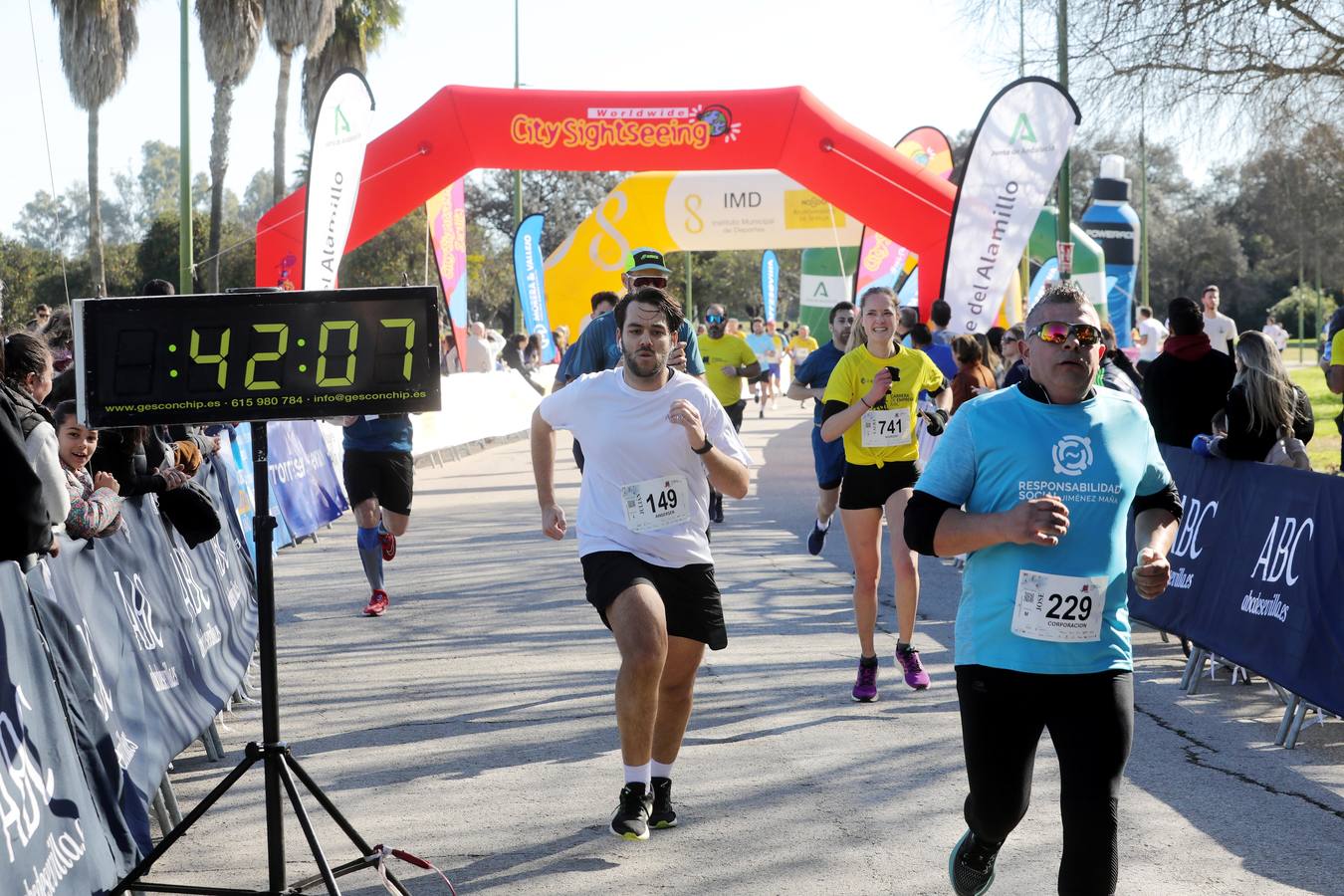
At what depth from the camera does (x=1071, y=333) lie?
412 centimetres

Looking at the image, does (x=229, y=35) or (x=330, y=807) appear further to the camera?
(x=229, y=35)

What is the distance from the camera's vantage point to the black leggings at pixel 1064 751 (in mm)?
3965

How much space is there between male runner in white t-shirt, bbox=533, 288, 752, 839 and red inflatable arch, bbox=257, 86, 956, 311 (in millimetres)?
13094

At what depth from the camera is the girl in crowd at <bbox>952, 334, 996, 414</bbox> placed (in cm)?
1198

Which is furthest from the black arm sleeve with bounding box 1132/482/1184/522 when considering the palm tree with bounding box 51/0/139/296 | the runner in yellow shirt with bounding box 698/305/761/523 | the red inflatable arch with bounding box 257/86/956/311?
the palm tree with bounding box 51/0/139/296

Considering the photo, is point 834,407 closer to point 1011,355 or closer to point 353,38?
point 1011,355

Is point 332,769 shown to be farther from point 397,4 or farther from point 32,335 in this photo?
point 397,4

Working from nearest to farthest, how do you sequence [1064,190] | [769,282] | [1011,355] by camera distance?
[1011,355] < [1064,190] < [769,282]

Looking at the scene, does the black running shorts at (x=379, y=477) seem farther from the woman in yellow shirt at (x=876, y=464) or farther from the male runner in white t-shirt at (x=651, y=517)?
the male runner in white t-shirt at (x=651, y=517)

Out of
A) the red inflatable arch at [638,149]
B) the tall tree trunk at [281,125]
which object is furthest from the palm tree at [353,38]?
the red inflatable arch at [638,149]

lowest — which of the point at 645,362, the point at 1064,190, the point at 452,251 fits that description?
the point at 645,362

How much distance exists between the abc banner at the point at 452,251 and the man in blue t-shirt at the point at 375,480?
55.1ft

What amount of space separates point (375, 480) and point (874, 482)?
377 cm

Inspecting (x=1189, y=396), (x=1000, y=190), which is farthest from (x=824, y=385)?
(x=1000, y=190)
